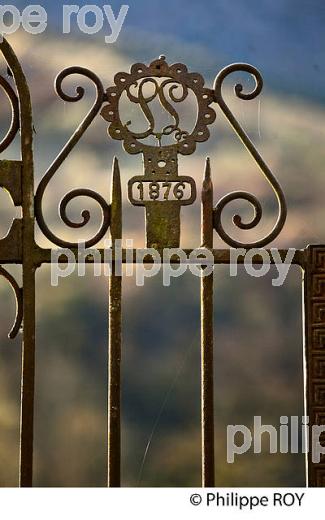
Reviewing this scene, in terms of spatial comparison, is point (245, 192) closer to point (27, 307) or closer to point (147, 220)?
point (147, 220)

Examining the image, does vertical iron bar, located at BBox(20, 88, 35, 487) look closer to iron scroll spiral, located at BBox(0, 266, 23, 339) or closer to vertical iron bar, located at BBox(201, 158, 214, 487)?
iron scroll spiral, located at BBox(0, 266, 23, 339)

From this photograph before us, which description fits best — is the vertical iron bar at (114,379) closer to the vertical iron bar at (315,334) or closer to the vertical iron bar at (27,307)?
the vertical iron bar at (27,307)

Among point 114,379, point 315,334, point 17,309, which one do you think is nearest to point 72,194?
point 17,309

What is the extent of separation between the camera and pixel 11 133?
285 cm

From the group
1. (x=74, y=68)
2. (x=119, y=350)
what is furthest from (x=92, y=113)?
(x=119, y=350)

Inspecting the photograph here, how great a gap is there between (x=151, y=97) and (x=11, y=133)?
0.45 metres

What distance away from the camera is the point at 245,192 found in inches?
113

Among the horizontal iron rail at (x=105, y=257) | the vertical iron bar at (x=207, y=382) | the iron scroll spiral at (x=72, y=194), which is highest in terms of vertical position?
the iron scroll spiral at (x=72, y=194)

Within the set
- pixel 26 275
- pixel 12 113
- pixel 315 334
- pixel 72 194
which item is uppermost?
pixel 12 113

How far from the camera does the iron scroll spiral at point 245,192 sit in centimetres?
284

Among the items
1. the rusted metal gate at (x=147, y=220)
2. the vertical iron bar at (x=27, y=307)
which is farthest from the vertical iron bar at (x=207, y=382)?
the vertical iron bar at (x=27, y=307)

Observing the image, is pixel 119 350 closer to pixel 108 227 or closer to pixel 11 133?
pixel 108 227

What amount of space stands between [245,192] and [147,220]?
0.31m

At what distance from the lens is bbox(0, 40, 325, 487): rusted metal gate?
9.06 ft
